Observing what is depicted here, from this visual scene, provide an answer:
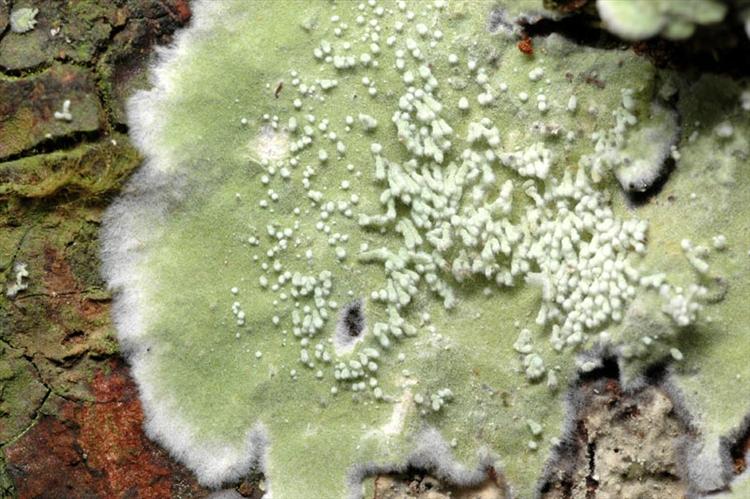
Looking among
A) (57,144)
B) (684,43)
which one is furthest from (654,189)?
(57,144)

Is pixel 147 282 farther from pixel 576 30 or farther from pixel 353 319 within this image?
pixel 576 30

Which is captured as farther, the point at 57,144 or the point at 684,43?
the point at 57,144

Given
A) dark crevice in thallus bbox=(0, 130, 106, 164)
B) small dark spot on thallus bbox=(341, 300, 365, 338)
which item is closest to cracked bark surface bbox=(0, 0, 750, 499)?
dark crevice in thallus bbox=(0, 130, 106, 164)

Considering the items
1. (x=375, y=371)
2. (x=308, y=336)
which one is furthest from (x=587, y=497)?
(x=308, y=336)

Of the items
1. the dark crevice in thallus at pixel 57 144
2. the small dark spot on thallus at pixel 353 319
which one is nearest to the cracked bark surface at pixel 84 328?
the dark crevice in thallus at pixel 57 144

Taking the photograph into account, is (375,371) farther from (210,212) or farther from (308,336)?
(210,212)

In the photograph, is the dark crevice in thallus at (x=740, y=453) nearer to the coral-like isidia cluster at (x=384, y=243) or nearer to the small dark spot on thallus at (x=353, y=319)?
the coral-like isidia cluster at (x=384, y=243)

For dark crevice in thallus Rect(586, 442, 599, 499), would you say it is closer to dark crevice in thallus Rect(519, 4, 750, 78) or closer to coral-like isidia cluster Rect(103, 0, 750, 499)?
coral-like isidia cluster Rect(103, 0, 750, 499)
